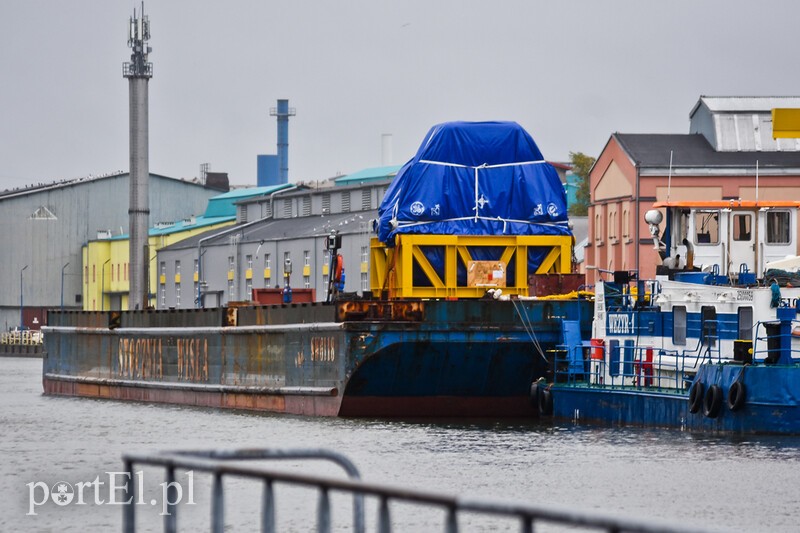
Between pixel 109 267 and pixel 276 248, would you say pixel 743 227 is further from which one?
pixel 109 267

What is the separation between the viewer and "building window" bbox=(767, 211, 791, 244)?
31828 mm

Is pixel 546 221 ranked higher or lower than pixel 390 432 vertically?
higher

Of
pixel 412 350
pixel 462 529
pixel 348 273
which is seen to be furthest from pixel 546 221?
pixel 348 273

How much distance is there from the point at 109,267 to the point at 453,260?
67.2 meters

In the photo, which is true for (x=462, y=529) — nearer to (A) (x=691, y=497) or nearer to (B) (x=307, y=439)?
(A) (x=691, y=497)

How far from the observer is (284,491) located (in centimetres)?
2127

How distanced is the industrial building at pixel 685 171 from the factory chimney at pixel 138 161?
17971 millimetres

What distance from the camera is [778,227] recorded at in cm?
3195

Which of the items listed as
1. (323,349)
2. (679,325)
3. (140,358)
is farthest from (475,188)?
(140,358)

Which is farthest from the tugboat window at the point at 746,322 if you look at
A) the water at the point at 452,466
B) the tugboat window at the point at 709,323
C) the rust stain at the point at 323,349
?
the rust stain at the point at 323,349

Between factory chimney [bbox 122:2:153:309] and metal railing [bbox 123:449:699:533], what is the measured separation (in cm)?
5448

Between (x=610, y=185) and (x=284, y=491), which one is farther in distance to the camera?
(x=610, y=185)

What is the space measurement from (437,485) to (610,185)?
47929 millimetres

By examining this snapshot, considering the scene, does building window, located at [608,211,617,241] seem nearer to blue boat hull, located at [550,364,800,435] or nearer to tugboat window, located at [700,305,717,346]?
blue boat hull, located at [550,364,800,435]
